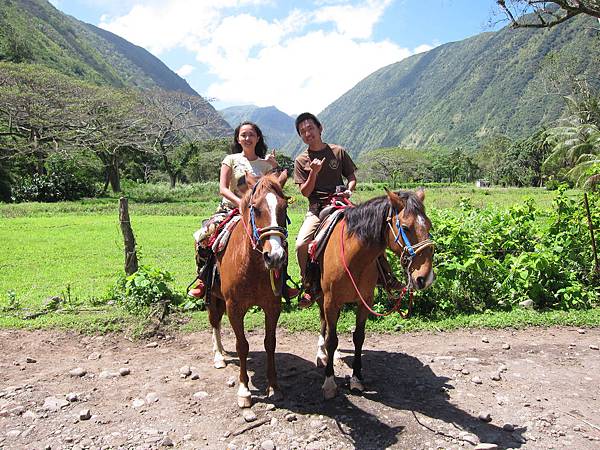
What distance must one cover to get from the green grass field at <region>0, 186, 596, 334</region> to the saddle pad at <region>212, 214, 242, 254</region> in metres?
2.17

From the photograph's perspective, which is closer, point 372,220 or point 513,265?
point 372,220

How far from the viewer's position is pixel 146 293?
21.8 ft

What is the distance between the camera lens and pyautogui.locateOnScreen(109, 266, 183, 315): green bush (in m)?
6.58

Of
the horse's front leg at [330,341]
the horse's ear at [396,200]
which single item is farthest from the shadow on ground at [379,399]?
the horse's ear at [396,200]

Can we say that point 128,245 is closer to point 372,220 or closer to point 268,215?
point 268,215

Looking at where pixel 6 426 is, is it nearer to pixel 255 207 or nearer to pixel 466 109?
pixel 255 207

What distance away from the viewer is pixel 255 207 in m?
3.71

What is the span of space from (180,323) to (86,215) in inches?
715

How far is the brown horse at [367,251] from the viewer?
3.52 meters

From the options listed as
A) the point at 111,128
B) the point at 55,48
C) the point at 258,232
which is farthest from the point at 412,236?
the point at 55,48

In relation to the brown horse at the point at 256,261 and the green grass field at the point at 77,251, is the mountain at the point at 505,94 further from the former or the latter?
the brown horse at the point at 256,261

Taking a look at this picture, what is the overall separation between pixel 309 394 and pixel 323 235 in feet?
5.52

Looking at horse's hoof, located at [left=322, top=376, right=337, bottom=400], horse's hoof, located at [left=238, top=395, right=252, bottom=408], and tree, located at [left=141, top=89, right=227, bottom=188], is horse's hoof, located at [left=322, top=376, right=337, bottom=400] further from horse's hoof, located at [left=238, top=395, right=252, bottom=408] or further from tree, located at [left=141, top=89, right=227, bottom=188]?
tree, located at [left=141, top=89, right=227, bottom=188]

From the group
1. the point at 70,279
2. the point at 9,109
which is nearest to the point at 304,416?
the point at 70,279
